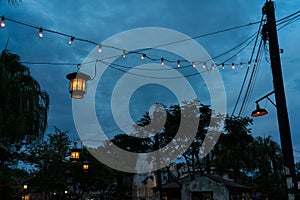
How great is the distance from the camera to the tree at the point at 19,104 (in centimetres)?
831

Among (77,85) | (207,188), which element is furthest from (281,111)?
(207,188)

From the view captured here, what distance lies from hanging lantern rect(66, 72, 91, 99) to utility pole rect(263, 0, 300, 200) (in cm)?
429

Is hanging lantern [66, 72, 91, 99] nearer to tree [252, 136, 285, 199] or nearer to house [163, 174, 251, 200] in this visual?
house [163, 174, 251, 200]

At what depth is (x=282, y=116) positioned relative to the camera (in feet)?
19.9

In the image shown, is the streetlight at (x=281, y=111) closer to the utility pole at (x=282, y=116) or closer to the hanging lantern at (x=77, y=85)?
the utility pole at (x=282, y=116)

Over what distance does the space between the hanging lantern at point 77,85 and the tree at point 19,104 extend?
6.74ft

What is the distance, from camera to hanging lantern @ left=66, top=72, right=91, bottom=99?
24.0 ft

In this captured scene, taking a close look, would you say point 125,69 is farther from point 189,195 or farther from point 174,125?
point 189,195

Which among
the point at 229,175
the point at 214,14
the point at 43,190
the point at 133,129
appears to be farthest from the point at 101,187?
the point at 214,14

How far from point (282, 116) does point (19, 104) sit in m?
6.75

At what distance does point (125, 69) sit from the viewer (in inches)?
432

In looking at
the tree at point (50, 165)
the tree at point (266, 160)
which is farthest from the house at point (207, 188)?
the tree at point (50, 165)

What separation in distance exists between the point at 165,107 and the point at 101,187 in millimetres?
10683

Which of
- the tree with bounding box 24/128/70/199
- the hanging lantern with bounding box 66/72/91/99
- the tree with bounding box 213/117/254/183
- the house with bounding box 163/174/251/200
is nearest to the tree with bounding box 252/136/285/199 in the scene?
the tree with bounding box 213/117/254/183
